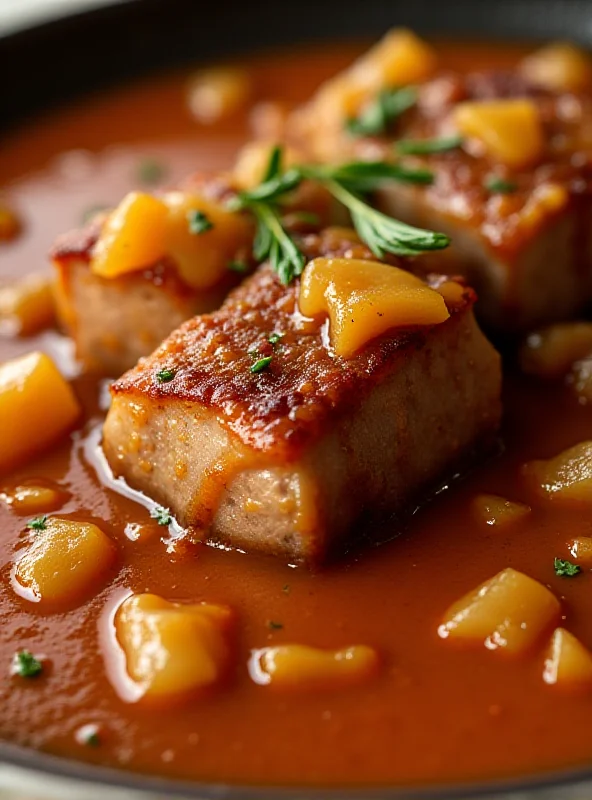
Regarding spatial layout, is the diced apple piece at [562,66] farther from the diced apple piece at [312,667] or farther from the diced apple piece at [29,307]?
the diced apple piece at [312,667]

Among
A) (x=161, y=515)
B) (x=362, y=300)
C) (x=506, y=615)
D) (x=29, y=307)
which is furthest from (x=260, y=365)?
(x=29, y=307)

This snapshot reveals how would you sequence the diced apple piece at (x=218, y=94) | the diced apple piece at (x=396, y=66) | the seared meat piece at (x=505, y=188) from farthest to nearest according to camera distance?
the diced apple piece at (x=218, y=94) → the diced apple piece at (x=396, y=66) → the seared meat piece at (x=505, y=188)

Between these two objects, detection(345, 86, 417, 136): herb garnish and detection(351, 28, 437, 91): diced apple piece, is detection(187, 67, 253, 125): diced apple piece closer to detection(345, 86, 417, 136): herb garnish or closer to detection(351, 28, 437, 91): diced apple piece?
detection(351, 28, 437, 91): diced apple piece

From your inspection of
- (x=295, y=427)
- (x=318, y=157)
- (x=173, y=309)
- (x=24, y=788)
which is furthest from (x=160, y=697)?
(x=318, y=157)

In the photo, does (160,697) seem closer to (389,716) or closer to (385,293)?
(389,716)

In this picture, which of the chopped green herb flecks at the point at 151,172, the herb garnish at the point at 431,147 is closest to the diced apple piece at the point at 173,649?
the herb garnish at the point at 431,147

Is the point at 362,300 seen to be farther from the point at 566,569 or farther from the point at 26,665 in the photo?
the point at 26,665

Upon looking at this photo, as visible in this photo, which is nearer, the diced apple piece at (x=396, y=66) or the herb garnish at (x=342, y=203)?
the herb garnish at (x=342, y=203)
